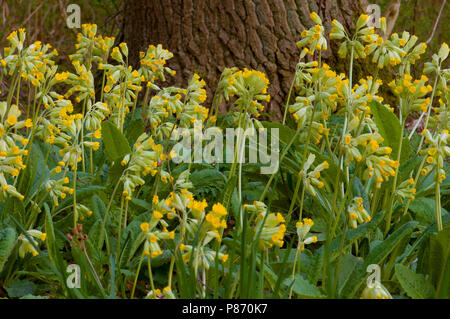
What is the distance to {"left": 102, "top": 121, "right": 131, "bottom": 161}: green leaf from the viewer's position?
119 inches

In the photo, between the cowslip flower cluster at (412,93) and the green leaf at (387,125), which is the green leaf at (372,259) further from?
the green leaf at (387,125)

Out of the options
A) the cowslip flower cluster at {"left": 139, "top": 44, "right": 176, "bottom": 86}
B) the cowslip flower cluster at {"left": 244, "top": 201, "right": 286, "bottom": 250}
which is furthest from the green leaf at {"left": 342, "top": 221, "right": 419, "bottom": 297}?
the cowslip flower cluster at {"left": 139, "top": 44, "right": 176, "bottom": 86}

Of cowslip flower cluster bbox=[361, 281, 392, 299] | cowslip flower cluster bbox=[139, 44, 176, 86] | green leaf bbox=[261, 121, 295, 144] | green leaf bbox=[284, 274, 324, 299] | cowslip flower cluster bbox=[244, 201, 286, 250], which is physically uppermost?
cowslip flower cluster bbox=[139, 44, 176, 86]

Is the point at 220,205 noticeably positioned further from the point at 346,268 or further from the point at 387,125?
the point at 387,125

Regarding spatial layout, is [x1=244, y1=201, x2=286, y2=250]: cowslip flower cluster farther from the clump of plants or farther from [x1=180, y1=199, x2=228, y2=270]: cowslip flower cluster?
[x1=180, y1=199, x2=228, y2=270]: cowslip flower cluster

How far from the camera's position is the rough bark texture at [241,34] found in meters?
4.28

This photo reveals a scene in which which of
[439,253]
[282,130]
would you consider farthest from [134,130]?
[439,253]

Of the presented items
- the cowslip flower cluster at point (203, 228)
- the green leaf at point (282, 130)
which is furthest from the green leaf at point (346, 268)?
the green leaf at point (282, 130)

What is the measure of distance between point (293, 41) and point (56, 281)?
247cm

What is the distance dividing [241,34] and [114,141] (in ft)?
5.15

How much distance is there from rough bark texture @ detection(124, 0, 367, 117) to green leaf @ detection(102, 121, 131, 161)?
53.7 inches

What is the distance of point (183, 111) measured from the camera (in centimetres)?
299
